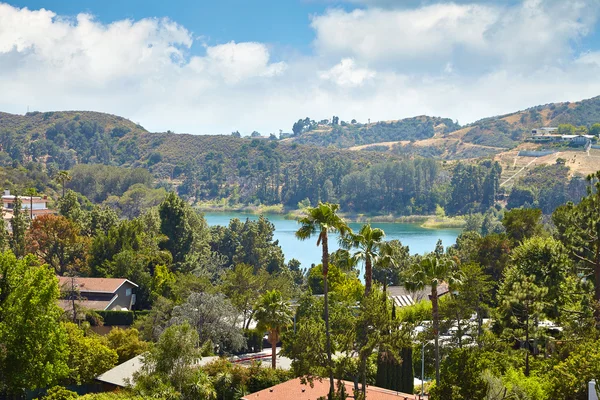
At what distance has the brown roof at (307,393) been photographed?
1248 inches

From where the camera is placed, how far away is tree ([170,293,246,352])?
43406 mm

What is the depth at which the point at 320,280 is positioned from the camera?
63.1 meters

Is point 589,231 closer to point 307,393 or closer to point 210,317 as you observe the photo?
point 307,393

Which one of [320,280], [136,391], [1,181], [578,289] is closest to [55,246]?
[320,280]

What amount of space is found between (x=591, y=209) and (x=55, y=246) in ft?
157

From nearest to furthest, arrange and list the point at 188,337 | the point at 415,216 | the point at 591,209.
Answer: the point at 188,337
the point at 591,209
the point at 415,216

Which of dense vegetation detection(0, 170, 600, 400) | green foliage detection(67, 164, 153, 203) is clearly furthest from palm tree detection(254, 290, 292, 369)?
green foliage detection(67, 164, 153, 203)

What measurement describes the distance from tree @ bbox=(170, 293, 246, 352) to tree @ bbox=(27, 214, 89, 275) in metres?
25.0

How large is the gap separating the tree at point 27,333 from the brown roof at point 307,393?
Answer: 333 inches

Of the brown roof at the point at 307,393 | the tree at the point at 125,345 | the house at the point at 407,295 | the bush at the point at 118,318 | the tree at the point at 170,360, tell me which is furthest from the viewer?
the house at the point at 407,295

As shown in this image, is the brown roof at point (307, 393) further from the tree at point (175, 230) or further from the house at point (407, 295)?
the tree at point (175, 230)

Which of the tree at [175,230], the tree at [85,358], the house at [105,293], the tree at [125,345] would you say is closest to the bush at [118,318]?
the house at [105,293]

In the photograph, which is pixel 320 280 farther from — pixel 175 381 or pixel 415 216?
pixel 415 216

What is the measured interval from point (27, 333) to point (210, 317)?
1461cm
